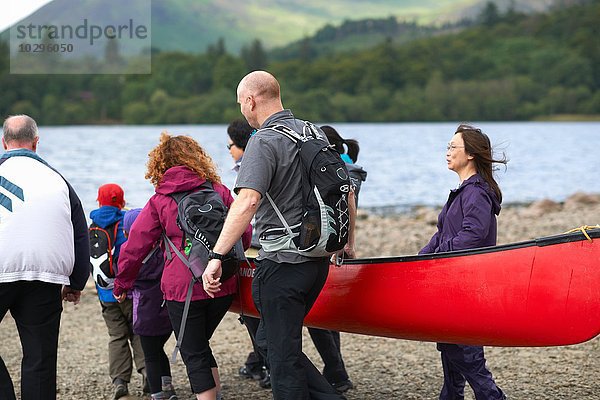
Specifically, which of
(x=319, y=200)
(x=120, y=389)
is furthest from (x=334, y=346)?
(x=319, y=200)

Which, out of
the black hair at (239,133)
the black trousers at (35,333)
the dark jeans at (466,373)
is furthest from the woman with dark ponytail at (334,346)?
the black trousers at (35,333)

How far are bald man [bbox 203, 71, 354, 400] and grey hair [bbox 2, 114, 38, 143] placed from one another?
1.38m

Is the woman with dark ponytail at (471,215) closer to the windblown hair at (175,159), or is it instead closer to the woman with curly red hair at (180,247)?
the woman with curly red hair at (180,247)

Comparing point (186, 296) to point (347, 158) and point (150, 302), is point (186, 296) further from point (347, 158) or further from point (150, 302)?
point (347, 158)

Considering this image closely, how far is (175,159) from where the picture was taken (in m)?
5.92

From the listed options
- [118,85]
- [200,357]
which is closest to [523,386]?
[200,357]

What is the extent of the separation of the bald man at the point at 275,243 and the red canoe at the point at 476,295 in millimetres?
768

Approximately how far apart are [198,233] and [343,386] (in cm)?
212

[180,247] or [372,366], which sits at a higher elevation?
[180,247]

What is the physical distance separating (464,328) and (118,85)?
347ft

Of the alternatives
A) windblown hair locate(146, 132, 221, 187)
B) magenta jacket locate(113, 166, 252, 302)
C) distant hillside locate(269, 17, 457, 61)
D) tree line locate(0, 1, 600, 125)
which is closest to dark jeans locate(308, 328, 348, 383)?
magenta jacket locate(113, 166, 252, 302)

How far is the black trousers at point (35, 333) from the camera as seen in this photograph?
5520mm

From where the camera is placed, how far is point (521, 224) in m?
21.5

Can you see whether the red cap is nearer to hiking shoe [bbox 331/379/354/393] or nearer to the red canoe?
the red canoe
